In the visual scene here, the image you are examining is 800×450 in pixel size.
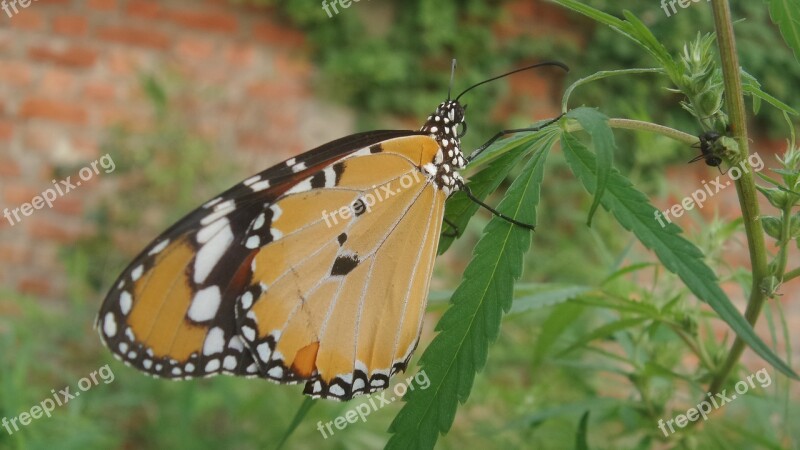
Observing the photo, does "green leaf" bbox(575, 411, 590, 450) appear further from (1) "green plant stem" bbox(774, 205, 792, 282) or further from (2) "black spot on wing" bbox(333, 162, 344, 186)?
(2) "black spot on wing" bbox(333, 162, 344, 186)

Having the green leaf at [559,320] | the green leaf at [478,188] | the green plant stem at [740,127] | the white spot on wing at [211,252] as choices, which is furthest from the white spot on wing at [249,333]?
the green plant stem at [740,127]

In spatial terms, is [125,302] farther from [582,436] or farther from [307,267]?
[582,436]

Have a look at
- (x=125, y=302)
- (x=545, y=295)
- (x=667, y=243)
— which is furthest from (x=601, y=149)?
(x=125, y=302)

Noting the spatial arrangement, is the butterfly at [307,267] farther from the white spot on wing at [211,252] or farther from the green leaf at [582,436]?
the green leaf at [582,436]

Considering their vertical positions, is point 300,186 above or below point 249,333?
above

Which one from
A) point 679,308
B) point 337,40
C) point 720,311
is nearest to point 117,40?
point 337,40
